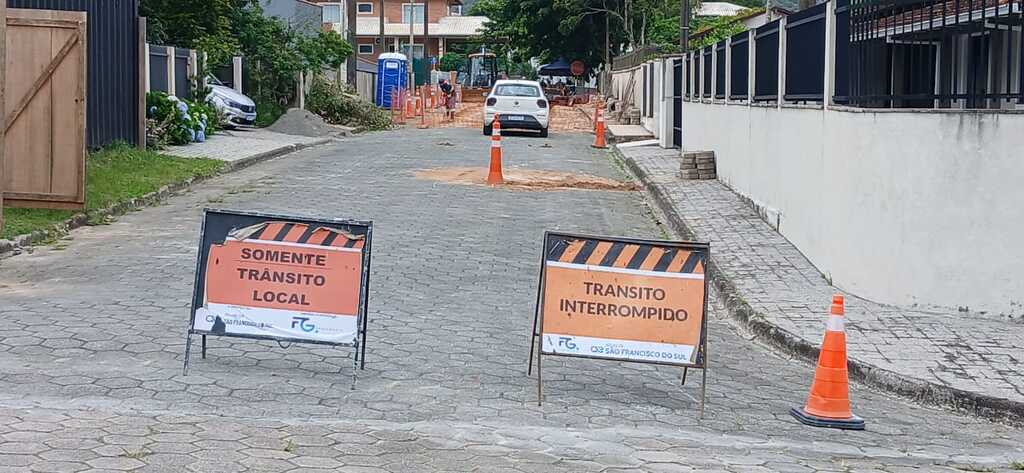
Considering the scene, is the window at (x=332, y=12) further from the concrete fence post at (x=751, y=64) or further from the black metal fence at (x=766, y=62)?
the black metal fence at (x=766, y=62)

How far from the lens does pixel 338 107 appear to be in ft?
119

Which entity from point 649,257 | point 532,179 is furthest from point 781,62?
point 649,257

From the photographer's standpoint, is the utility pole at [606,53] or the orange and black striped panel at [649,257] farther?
the utility pole at [606,53]

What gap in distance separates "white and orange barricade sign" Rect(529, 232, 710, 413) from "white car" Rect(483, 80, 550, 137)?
24298 mm

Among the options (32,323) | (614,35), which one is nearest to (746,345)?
(32,323)

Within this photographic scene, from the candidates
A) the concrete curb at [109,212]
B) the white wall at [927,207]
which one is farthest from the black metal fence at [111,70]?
the white wall at [927,207]

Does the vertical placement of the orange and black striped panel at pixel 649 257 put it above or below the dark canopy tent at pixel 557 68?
below

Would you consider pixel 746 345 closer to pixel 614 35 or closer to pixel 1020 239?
pixel 1020 239

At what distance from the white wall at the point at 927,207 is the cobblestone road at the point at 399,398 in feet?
4.36

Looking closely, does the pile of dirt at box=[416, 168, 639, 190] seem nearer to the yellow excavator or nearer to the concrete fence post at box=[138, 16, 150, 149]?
the concrete fence post at box=[138, 16, 150, 149]

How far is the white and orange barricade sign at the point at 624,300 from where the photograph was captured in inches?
273

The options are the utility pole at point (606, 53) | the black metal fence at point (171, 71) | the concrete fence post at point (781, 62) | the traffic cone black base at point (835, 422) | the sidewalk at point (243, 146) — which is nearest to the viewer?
the traffic cone black base at point (835, 422)

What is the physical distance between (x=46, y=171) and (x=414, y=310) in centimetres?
594

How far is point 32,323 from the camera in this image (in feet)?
27.7
